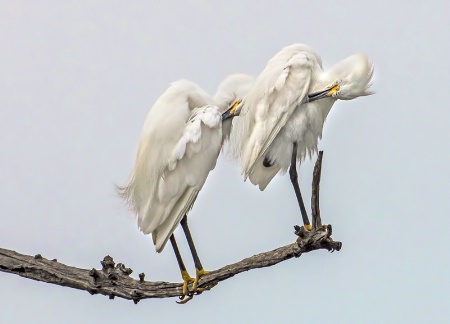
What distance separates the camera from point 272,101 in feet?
26.2

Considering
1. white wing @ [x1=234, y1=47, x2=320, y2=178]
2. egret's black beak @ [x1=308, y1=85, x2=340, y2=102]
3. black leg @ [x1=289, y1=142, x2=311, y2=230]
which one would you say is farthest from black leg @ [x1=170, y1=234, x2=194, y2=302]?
egret's black beak @ [x1=308, y1=85, x2=340, y2=102]

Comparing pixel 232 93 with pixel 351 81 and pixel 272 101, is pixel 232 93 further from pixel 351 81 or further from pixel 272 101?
pixel 351 81

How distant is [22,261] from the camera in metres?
7.54

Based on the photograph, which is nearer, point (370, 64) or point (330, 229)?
point (330, 229)

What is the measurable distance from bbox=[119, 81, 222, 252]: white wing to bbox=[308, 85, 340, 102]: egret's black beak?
0.57 m

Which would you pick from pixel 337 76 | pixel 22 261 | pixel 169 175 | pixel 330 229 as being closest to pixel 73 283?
pixel 22 261

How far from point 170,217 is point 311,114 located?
1.02 metres

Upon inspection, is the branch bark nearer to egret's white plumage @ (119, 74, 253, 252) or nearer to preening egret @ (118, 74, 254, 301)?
preening egret @ (118, 74, 254, 301)

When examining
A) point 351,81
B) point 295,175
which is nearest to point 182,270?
point 295,175

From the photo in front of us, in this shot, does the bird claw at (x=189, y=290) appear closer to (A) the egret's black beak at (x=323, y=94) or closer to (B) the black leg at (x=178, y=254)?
(B) the black leg at (x=178, y=254)

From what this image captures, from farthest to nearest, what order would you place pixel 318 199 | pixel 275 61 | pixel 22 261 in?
pixel 275 61 < pixel 22 261 < pixel 318 199

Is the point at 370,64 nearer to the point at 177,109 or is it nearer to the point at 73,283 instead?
the point at 177,109

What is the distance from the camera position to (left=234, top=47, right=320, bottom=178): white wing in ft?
26.1

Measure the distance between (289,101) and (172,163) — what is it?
0.76 metres
